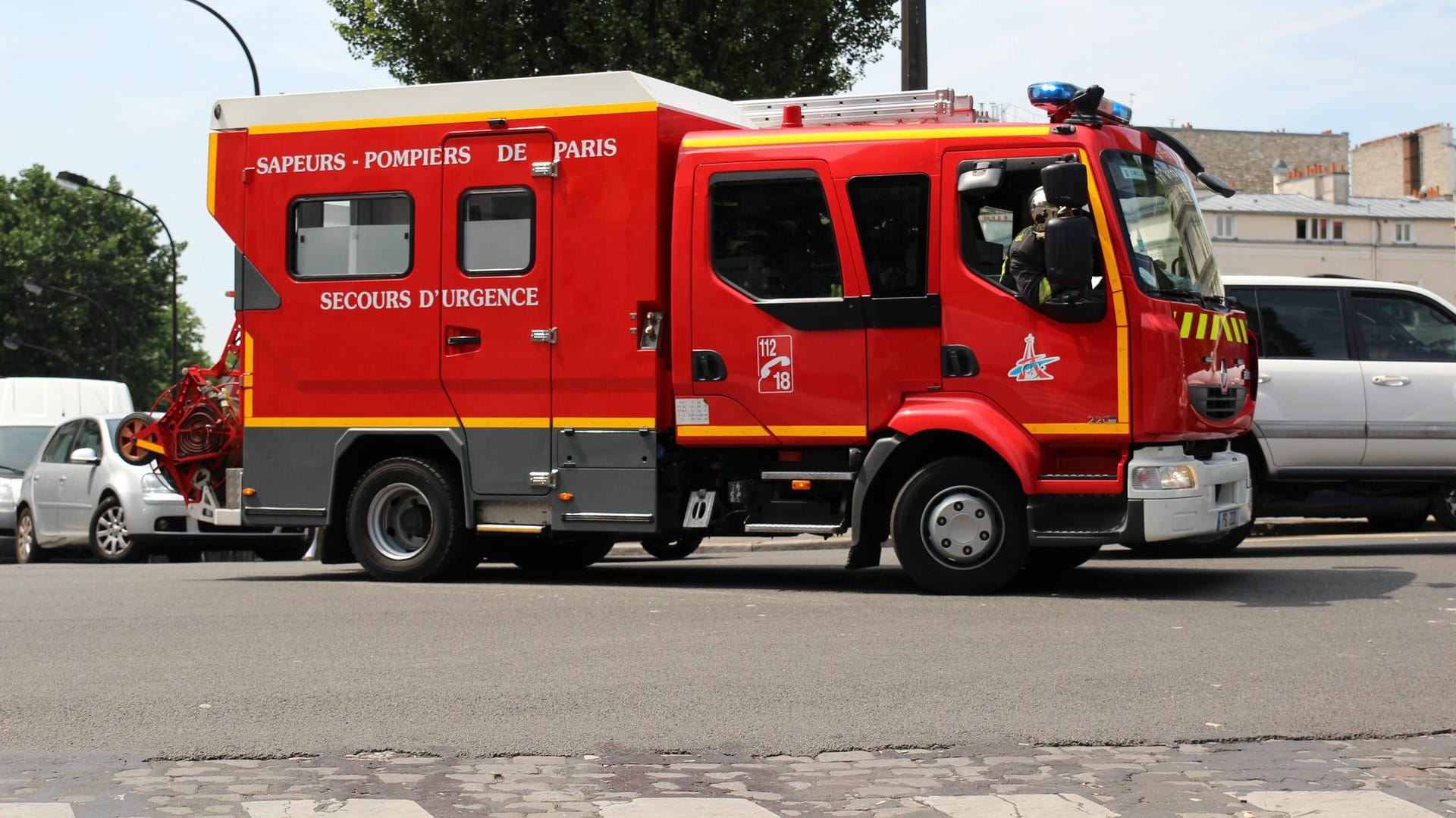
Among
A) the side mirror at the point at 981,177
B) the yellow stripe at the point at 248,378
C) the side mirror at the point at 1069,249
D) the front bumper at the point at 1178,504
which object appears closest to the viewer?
the side mirror at the point at 1069,249

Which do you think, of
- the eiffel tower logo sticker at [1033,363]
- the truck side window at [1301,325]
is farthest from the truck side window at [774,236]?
the truck side window at [1301,325]

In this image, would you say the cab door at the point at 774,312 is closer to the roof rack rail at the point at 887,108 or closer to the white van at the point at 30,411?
the roof rack rail at the point at 887,108

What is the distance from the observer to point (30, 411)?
2123 cm

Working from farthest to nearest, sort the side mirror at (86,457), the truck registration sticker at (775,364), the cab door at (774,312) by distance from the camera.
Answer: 1. the side mirror at (86,457)
2. the truck registration sticker at (775,364)
3. the cab door at (774,312)

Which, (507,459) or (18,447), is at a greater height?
(18,447)

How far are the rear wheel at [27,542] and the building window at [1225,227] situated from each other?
220ft

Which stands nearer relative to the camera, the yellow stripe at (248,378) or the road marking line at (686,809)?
the road marking line at (686,809)

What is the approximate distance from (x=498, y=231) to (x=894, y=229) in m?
2.65

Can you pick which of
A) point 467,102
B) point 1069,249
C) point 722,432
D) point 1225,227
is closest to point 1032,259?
point 1069,249

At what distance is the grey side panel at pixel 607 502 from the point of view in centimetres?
1072

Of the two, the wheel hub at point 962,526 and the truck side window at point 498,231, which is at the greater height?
the truck side window at point 498,231

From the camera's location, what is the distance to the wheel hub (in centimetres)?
996

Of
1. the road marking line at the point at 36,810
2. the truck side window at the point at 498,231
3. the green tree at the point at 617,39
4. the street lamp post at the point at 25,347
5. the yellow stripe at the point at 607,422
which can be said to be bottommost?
the road marking line at the point at 36,810

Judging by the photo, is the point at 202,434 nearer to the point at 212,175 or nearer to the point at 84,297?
the point at 212,175
